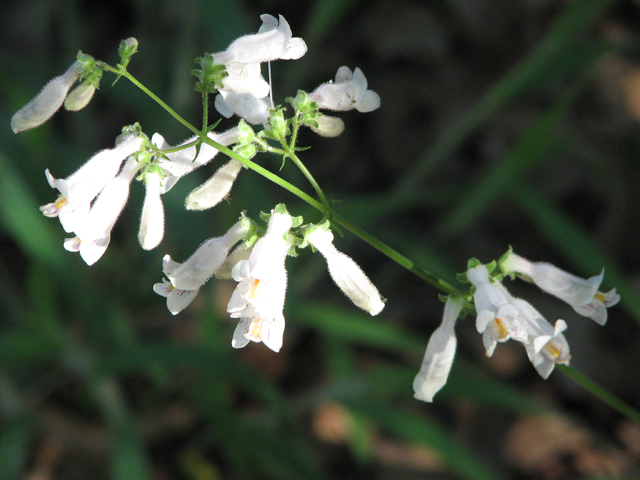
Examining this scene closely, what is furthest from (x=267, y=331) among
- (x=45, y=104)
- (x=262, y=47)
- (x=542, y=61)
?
(x=542, y=61)

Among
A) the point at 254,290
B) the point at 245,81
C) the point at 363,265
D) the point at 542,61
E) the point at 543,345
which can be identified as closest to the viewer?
the point at 254,290

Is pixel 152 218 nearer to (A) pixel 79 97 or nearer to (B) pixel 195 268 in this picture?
(B) pixel 195 268

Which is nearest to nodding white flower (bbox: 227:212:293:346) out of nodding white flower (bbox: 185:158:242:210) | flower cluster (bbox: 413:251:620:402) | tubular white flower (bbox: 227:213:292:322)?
tubular white flower (bbox: 227:213:292:322)

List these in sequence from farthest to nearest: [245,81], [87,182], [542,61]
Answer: [542,61] → [245,81] → [87,182]

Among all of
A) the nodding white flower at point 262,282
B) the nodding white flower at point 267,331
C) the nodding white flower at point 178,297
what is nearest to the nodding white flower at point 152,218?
the nodding white flower at point 178,297

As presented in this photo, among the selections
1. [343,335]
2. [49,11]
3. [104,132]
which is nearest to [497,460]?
[343,335]

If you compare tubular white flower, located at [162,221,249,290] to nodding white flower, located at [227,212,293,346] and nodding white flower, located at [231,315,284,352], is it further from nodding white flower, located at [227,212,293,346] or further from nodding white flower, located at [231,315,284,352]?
nodding white flower, located at [231,315,284,352]
